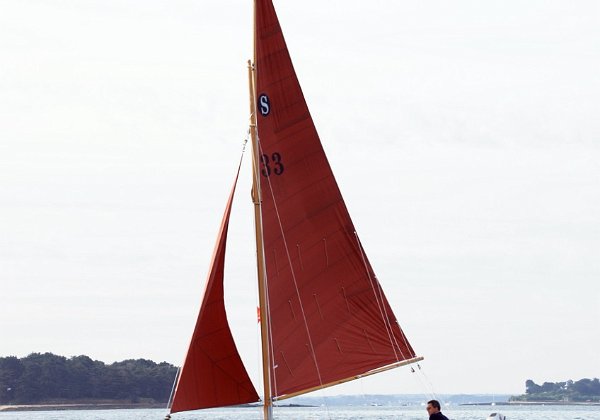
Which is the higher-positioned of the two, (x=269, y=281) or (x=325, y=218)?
(x=325, y=218)

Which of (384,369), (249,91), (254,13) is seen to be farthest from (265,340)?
(254,13)

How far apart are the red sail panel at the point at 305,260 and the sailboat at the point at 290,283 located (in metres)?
0.03

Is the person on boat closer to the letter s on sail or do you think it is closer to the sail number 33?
the sail number 33

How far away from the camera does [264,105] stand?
32.2m

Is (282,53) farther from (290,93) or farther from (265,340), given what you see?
(265,340)

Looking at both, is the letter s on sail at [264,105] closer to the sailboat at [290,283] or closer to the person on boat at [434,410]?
the sailboat at [290,283]

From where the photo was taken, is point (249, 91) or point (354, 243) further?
point (354, 243)

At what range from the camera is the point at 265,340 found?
31.5 m

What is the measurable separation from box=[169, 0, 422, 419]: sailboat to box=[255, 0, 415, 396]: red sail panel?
3 centimetres

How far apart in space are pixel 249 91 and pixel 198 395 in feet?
25.6

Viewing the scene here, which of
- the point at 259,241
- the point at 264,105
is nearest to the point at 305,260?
the point at 259,241

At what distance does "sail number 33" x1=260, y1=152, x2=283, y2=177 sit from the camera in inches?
1267

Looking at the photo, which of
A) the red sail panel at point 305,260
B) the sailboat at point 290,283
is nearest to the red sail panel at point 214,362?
the sailboat at point 290,283

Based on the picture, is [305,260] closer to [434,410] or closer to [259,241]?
[259,241]
